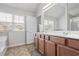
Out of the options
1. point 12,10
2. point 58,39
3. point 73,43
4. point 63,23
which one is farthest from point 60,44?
point 12,10

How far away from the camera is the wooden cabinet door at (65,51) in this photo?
1289mm

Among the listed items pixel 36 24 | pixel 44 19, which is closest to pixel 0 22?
pixel 36 24

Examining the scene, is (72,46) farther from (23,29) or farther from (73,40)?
(23,29)

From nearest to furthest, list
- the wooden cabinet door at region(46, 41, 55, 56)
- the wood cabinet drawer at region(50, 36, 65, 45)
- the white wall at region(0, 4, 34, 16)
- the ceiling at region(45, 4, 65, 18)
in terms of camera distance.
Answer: the wood cabinet drawer at region(50, 36, 65, 45)
the white wall at region(0, 4, 34, 16)
the wooden cabinet door at region(46, 41, 55, 56)
the ceiling at region(45, 4, 65, 18)

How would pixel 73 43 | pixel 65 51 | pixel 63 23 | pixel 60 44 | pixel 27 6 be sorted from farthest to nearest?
pixel 63 23 < pixel 27 6 < pixel 60 44 < pixel 65 51 < pixel 73 43

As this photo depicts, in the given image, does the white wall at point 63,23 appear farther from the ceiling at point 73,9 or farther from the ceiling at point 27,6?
the ceiling at point 27,6

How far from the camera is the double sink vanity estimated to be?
1303 mm

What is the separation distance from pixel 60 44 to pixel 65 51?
155mm

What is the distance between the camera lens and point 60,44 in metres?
1.56

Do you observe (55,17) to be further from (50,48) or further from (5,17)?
(5,17)

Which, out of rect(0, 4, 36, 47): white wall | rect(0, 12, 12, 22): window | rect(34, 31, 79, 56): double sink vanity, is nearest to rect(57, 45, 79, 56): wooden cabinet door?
rect(34, 31, 79, 56): double sink vanity

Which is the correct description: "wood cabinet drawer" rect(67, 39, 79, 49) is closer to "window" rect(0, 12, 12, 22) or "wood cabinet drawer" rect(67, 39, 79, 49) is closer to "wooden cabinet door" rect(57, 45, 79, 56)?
"wooden cabinet door" rect(57, 45, 79, 56)

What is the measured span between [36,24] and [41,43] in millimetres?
593

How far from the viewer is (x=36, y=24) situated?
1.84 metres
